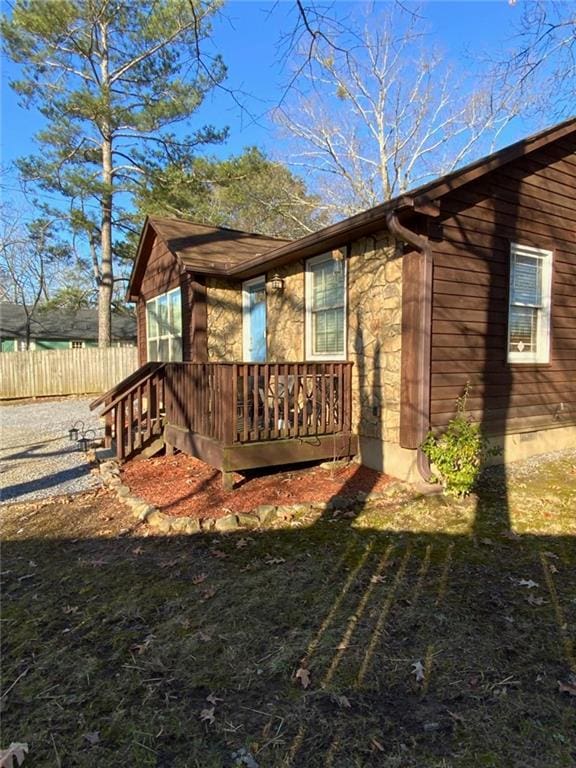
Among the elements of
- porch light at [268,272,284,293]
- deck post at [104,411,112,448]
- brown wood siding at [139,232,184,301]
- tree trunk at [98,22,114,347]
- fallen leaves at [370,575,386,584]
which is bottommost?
fallen leaves at [370,575,386,584]

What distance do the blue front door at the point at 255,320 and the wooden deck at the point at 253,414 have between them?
2.09 m

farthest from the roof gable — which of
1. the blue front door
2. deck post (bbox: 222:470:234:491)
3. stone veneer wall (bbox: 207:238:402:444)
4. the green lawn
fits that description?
the green lawn

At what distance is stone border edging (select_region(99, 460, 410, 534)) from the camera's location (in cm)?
429

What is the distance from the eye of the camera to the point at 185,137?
16.5m

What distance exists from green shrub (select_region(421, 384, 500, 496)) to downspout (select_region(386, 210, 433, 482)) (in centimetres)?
14

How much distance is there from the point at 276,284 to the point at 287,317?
563mm

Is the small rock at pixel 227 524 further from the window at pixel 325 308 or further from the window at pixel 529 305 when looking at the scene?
the window at pixel 529 305

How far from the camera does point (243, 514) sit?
4500mm

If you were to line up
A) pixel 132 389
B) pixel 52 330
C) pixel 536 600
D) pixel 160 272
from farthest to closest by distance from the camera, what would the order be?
pixel 52 330 → pixel 160 272 → pixel 132 389 → pixel 536 600

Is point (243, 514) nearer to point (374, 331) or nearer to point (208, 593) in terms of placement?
point (208, 593)

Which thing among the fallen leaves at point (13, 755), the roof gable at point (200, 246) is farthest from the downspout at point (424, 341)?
the fallen leaves at point (13, 755)

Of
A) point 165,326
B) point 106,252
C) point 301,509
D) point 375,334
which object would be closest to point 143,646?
point 301,509

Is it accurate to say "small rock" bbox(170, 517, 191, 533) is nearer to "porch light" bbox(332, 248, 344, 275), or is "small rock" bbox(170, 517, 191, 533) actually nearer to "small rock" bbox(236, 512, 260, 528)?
"small rock" bbox(236, 512, 260, 528)

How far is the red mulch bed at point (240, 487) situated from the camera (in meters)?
4.86
